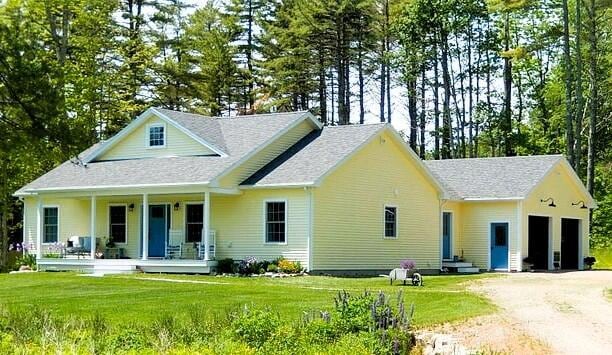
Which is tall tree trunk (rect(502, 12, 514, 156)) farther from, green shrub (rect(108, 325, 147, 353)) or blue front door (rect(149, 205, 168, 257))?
green shrub (rect(108, 325, 147, 353))

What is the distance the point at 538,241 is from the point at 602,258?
6.56m

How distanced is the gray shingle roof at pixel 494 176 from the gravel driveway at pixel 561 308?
240 inches

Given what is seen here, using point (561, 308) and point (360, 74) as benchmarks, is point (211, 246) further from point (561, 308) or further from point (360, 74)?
point (360, 74)

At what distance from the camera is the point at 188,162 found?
29.8 meters

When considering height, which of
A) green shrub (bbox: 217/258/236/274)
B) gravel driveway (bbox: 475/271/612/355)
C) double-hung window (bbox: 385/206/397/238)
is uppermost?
double-hung window (bbox: 385/206/397/238)

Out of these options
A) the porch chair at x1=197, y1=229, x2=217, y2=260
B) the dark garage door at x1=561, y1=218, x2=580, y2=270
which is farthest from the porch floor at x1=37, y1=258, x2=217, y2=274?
the dark garage door at x1=561, y1=218, x2=580, y2=270

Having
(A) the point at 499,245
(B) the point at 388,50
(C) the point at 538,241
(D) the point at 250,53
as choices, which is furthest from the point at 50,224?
(B) the point at 388,50

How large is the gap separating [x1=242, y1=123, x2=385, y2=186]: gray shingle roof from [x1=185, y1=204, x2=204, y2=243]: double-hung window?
2223 mm

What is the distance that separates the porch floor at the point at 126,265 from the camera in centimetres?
2808

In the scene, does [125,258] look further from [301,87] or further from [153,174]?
[301,87]

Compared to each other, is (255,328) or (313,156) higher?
(313,156)

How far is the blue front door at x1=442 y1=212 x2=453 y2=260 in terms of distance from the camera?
113 feet

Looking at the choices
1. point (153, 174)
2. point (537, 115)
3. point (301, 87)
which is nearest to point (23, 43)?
point (153, 174)

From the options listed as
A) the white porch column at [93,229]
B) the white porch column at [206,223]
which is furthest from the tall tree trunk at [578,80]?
the white porch column at [93,229]
